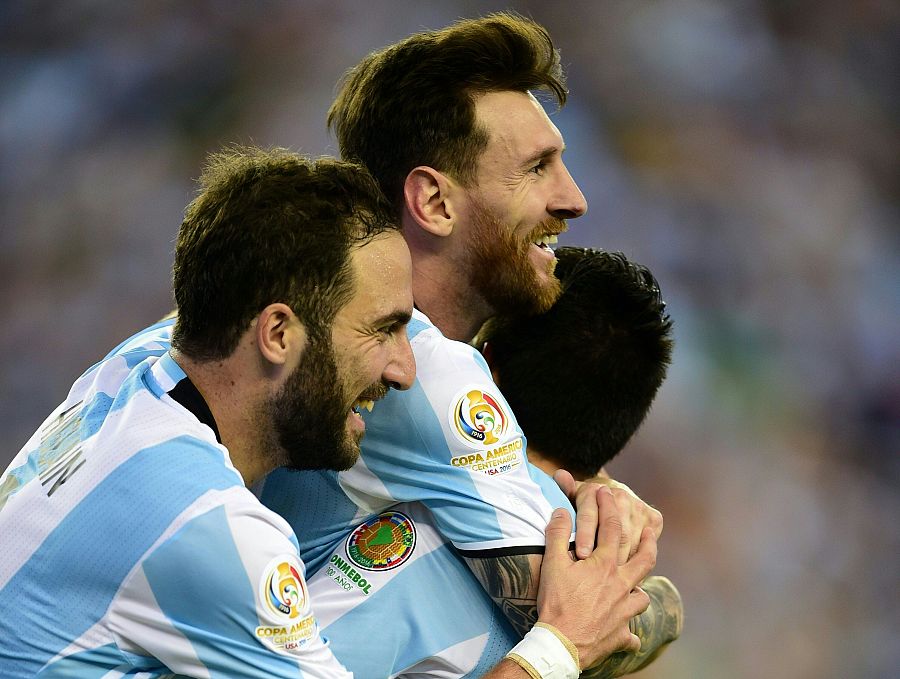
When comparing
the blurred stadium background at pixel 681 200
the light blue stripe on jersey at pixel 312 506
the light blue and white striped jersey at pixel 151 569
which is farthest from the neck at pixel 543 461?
the blurred stadium background at pixel 681 200

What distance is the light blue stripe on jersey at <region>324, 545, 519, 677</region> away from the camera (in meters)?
2.41

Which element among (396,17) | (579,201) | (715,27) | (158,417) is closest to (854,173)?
(715,27)

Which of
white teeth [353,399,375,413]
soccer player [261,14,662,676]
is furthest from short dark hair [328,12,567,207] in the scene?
white teeth [353,399,375,413]

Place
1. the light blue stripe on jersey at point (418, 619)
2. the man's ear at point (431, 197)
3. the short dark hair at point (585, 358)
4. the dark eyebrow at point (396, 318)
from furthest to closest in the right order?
the short dark hair at point (585, 358)
the man's ear at point (431, 197)
the light blue stripe on jersey at point (418, 619)
the dark eyebrow at point (396, 318)

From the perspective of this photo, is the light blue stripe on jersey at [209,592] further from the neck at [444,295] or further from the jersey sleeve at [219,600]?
the neck at [444,295]

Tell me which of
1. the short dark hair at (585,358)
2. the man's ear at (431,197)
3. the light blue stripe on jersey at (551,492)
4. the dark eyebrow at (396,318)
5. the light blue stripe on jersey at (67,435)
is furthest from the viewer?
the short dark hair at (585,358)

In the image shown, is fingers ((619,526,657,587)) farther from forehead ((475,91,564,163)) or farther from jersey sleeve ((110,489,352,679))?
forehead ((475,91,564,163))

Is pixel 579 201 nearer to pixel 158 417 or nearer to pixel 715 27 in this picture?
pixel 158 417

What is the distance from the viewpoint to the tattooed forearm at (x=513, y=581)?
93.0 inches

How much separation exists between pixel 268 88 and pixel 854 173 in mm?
4235

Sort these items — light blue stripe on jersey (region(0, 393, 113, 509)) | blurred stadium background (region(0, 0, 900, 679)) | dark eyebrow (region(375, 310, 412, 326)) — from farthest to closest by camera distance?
blurred stadium background (region(0, 0, 900, 679))
dark eyebrow (region(375, 310, 412, 326))
light blue stripe on jersey (region(0, 393, 113, 509))

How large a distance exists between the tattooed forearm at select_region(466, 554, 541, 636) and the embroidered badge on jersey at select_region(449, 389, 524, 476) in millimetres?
195

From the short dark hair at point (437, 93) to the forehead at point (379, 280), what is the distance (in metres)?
0.53

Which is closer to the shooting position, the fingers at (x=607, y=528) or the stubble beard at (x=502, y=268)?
the fingers at (x=607, y=528)
